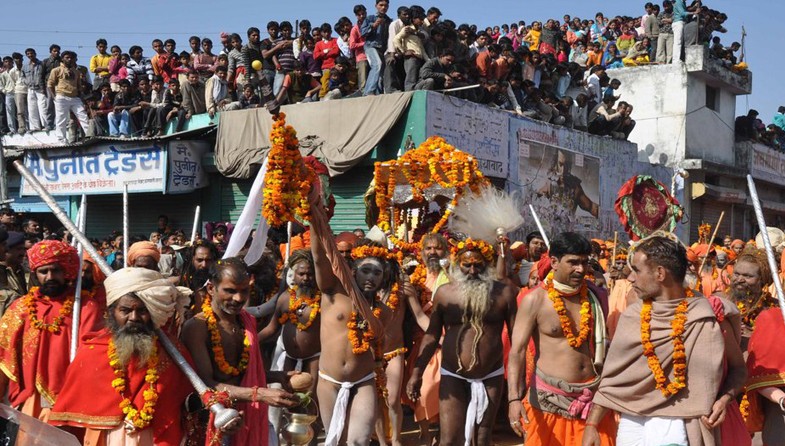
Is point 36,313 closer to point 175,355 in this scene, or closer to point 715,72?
point 175,355

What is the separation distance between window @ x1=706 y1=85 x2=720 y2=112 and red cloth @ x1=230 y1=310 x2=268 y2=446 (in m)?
23.1

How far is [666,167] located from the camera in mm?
23234

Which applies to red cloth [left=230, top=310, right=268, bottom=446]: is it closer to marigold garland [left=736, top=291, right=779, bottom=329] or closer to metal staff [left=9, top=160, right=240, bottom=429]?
metal staff [left=9, top=160, right=240, bottom=429]

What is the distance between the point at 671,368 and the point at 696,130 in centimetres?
2182

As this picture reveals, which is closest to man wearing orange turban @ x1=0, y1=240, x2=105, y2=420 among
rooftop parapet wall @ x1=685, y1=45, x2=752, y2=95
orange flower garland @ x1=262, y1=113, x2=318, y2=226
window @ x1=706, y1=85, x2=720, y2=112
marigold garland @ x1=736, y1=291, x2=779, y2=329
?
orange flower garland @ x1=262, y1=113, x2=318, y2=226

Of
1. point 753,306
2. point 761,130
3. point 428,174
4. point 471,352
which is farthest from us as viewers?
point 761,130

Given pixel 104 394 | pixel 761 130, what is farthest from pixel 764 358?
pixel 761 130

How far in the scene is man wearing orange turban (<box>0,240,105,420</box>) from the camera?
16.8 feet

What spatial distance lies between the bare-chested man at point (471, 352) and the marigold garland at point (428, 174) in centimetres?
182

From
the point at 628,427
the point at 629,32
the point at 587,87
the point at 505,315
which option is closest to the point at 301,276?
the point at 505,315

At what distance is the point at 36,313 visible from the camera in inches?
205

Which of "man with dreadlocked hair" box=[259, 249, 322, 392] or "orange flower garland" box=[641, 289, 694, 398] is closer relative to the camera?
"orange flower garland" box=[641, 289, 694, 398]

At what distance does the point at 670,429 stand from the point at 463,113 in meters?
11.7

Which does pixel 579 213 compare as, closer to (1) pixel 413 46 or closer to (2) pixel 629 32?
(1) pixel 413 46
